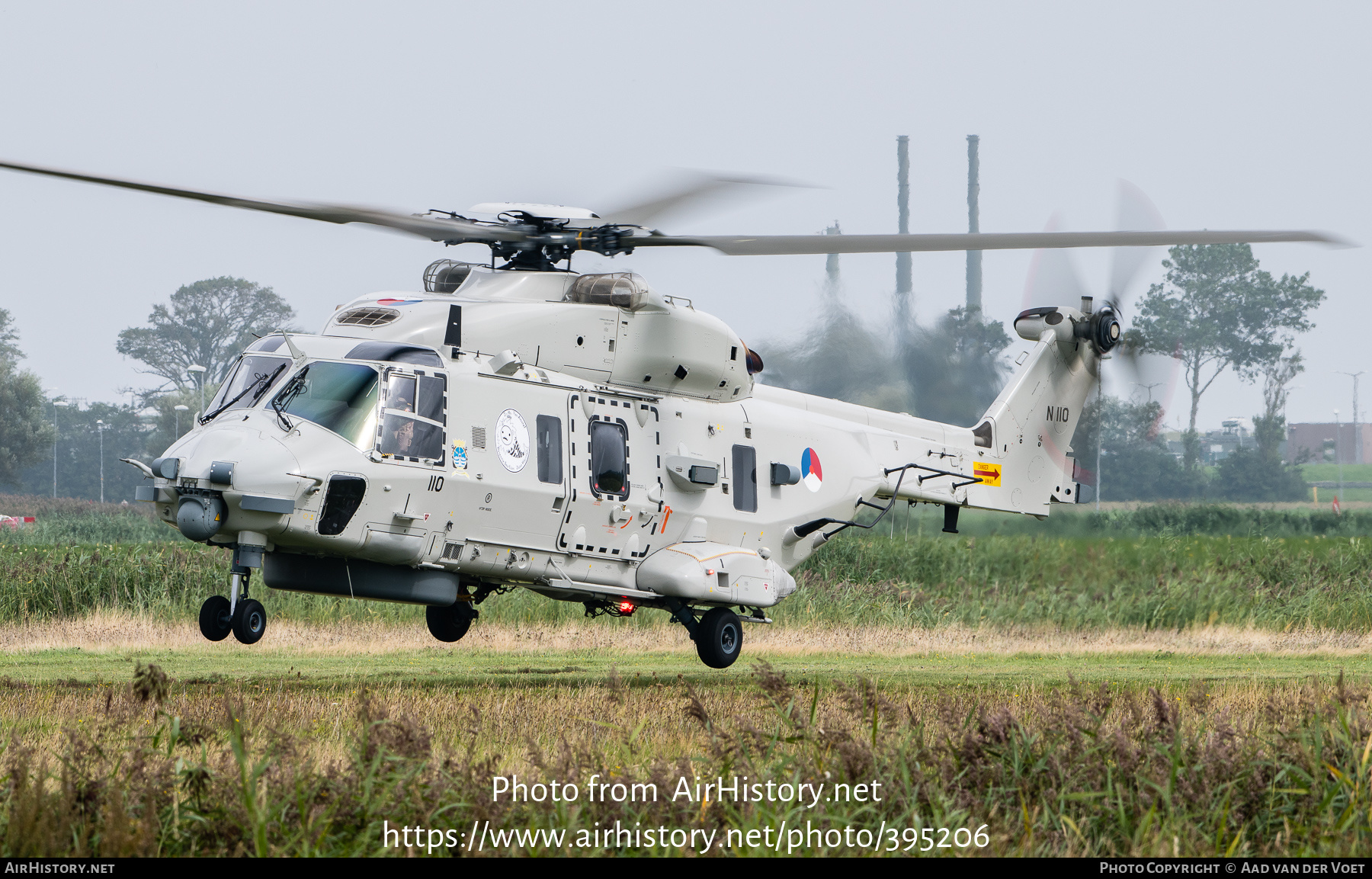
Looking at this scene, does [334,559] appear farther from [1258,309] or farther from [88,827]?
[1258,309]

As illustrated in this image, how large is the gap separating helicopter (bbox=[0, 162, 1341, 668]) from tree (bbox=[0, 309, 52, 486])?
70932mm

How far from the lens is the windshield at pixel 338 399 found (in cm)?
1524

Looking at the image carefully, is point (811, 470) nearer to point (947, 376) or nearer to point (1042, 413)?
point (1042, 413)

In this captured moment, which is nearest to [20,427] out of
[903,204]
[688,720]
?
[903,204]

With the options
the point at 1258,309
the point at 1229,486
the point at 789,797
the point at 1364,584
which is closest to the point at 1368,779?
the point at 789,797

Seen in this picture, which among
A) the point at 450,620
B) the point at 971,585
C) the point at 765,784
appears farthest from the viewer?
the point at 971,585

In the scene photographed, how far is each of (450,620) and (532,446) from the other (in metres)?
3.06

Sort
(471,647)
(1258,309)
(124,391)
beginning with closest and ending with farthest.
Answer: (471,647) → (1258,309) → (124,391)

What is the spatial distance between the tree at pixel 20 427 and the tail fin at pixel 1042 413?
70.1m

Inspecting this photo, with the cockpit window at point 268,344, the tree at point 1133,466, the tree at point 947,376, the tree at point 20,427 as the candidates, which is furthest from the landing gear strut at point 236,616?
the tree at point 20,427

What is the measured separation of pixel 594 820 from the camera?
8.38m

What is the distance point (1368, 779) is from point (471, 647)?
686 inches

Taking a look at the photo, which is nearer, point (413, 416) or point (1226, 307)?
point (413, 416)

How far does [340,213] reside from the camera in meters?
15.8
